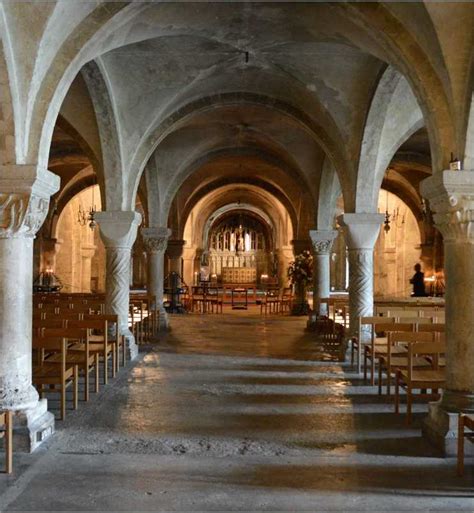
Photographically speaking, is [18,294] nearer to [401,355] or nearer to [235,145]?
[401,355]

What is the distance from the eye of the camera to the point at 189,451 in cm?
496

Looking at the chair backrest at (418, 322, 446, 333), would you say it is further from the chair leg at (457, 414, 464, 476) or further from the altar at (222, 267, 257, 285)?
the altar at (222, 267, 257, 285)

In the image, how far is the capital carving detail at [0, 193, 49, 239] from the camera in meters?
5.17

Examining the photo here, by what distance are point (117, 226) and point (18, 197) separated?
4.71m

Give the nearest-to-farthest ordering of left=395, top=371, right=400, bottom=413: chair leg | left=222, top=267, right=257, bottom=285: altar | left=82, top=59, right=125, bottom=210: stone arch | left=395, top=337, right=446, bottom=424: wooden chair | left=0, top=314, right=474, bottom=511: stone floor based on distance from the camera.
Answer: left=0, top=314, right=474, bottom=511: stone floor, left=395, top=337, right=446, bottom=424: wooden chair, left=395, top=371, right=400, bottom=413: chair leg, left=82, top=59, right=125, bottom=210: stone arch, left=222, top=267, right=257, bottom=285: altar

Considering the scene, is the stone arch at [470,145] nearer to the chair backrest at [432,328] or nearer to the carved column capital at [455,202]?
the carved column capital at [455,202]

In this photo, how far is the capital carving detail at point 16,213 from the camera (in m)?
5.17

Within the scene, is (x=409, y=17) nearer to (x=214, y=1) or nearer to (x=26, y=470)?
(x=214, y=1)

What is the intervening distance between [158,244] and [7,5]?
1016 cm

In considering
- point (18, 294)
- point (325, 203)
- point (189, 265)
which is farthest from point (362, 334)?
point (189, 265)

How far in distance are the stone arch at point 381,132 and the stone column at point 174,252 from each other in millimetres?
10827

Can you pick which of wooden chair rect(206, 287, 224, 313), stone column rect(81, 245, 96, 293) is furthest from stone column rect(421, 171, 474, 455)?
stone column rect(81, 245, 96, 293)

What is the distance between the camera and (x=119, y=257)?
10102mm

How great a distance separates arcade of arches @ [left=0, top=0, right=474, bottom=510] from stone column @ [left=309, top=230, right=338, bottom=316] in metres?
0.04
